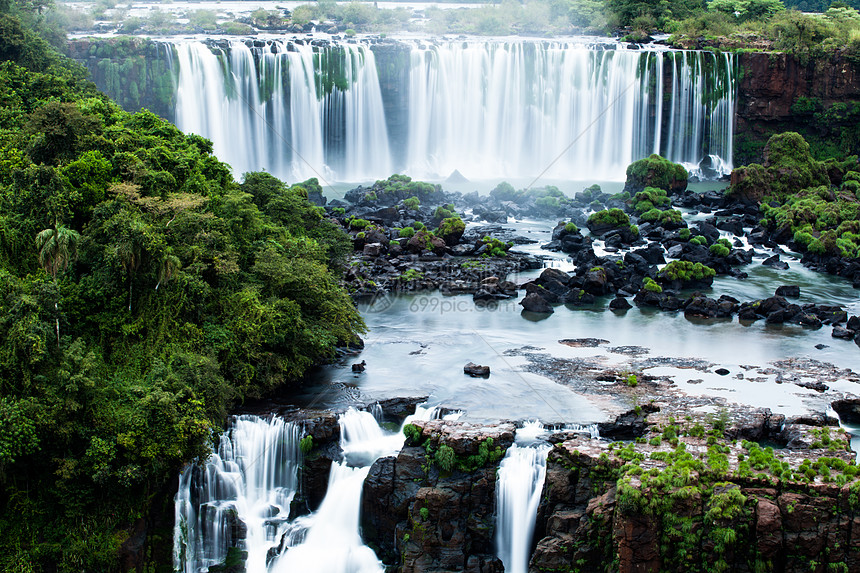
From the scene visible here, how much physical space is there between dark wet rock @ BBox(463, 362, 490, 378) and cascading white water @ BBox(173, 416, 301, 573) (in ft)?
23.9

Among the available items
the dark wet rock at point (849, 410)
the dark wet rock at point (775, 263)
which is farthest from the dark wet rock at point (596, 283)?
the dark wet rock at point (849, 410)

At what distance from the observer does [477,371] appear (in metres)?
28.8

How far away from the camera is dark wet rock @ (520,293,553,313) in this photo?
36.2 m

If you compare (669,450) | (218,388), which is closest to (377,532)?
(218,388)

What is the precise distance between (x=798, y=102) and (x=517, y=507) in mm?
52545

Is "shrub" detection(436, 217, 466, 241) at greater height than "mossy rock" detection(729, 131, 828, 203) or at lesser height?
lesser

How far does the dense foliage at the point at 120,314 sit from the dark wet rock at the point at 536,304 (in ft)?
30.6

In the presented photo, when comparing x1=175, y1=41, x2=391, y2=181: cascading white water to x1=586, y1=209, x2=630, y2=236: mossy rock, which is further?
x1=175, y1=41, x2=391, y2=181: cascading white water

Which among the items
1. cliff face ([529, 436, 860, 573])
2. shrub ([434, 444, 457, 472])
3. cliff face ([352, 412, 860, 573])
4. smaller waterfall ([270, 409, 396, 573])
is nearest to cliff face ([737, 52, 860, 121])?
cliff face ([352, 412, 860, 573])

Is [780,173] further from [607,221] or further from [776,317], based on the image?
[776,317]

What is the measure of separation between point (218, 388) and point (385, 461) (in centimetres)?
496

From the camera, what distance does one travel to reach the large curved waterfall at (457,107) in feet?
Result: 194

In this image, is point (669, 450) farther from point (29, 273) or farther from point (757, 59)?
point (757, 59)

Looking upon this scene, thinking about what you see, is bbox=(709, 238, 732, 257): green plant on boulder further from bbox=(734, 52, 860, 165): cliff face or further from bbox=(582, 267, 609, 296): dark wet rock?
bbox=(734, 52, 860, 165): cliff face
